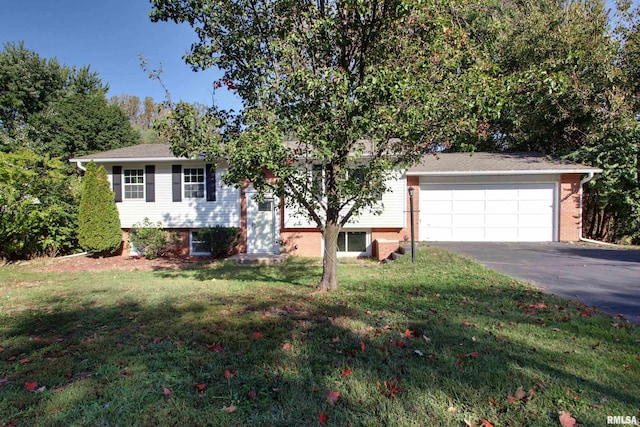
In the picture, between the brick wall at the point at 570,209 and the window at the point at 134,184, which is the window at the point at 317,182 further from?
the brick wall at the point at 570,209

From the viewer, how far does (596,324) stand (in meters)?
3.91

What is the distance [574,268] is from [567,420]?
6.47 meters

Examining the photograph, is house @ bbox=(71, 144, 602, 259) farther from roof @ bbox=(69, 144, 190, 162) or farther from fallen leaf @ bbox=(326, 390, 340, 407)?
fallen leaf @ bbox=(326, 390, 340, 407)

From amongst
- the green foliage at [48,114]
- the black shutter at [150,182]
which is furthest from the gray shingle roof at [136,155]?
the green foliage at [48,114]

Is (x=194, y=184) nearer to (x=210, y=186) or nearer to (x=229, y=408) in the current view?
(x=210, y=186)

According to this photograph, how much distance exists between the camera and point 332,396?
2432mm

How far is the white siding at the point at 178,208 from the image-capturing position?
1216 centimetres

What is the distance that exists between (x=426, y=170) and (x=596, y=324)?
8803mm

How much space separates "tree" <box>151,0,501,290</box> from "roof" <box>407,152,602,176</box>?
6853 mm

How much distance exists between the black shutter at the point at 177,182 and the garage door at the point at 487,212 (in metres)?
8.64

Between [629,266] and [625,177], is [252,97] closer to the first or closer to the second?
[629,266]

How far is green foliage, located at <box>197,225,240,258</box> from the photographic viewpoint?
38.0 feet

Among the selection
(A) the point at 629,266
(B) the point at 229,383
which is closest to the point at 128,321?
(B) the point at 229,383

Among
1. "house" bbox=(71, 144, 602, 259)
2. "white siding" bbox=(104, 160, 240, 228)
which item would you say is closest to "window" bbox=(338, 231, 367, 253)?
"house" bbox=(71, 144, 602, 259)
